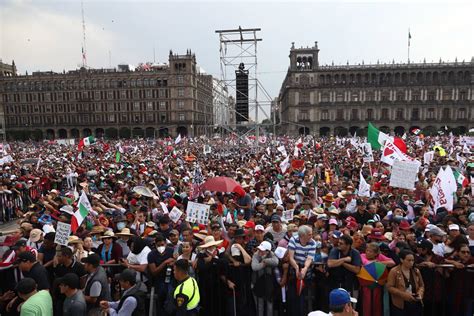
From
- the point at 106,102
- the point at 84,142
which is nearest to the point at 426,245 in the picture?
the point at 84,142

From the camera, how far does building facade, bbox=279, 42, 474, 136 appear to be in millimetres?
72938

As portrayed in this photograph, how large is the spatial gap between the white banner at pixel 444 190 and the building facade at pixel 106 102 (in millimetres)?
71030

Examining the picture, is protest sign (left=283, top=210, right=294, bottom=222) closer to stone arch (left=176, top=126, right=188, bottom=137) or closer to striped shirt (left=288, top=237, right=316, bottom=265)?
striped shirt (left=288, top=237, right=316, bottom=265)

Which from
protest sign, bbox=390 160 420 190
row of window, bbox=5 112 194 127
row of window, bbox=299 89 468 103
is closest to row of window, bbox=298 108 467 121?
row of window, bbox=299 89 468 103

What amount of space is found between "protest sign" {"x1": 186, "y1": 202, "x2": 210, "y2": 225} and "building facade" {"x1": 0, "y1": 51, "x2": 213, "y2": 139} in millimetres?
71142

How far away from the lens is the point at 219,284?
5242 millimetres

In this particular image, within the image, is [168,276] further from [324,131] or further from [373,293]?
[324,131]

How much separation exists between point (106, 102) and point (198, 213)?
3148 inches

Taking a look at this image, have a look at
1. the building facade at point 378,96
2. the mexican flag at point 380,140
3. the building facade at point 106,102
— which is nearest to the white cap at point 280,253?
the mexican flag at point 380,140

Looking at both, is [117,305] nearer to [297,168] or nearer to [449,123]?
[297,168]

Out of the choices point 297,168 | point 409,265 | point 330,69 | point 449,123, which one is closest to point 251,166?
point 297,168

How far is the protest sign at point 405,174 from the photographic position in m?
8.84

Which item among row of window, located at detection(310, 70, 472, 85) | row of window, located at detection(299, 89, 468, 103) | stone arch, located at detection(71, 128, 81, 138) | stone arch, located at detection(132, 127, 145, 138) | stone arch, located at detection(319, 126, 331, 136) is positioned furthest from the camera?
stone arch, located at detection(71, 128, 81, 138)

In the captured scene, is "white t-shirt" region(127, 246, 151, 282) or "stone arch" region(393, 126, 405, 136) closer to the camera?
"white t-shirt" region(127, 246, 151, 282)
